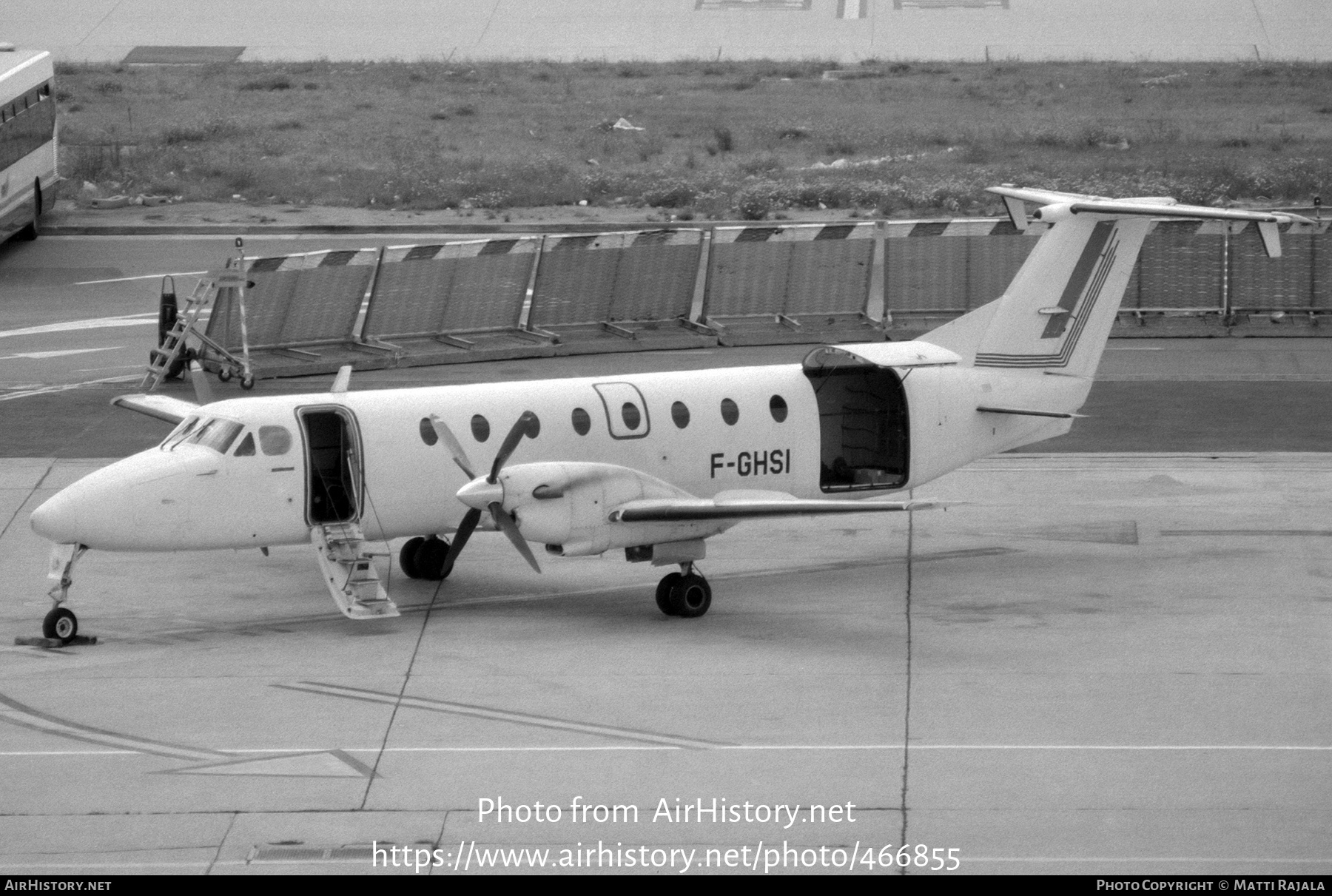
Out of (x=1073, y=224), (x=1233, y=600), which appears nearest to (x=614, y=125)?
(x=1073, y=224)

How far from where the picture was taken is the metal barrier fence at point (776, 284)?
35469 millimetres

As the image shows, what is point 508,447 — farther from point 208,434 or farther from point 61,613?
point 61,613

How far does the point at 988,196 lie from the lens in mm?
47781

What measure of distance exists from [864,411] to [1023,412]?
2.13m

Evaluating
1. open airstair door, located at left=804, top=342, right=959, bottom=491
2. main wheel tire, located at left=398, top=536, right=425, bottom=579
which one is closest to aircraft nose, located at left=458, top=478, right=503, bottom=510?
main wheel tire, located at left=398, top=536, right=425, bottom=579

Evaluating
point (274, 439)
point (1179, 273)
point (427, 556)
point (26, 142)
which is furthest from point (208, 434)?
point (26, 142)

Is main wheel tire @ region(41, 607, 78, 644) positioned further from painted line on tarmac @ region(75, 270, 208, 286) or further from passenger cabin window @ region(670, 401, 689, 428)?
painted line on tarmac @ region(75, 270, 208, 286)

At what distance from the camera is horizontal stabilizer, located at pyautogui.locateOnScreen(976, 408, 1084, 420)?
2377 cm

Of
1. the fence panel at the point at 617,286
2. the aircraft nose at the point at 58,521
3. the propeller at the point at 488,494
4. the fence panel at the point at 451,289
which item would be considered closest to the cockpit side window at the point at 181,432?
the aircraft nose at the point at 58,521

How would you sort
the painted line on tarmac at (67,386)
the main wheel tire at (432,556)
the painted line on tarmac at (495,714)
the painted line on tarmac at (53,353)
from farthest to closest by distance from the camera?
the painted line on tarmac at (53,353), the painted line on tarmac at (67,386), the main wheel tire at (432,556), the painted line on tarmac at (495,714)

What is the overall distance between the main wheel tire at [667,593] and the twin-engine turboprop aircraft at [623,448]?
0.03m

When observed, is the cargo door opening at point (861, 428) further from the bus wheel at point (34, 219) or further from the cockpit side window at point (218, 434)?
the bus wheel at point (34, 219)

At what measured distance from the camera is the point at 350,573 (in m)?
20.7

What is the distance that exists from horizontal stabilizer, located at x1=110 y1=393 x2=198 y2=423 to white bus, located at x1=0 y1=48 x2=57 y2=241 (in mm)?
17784
